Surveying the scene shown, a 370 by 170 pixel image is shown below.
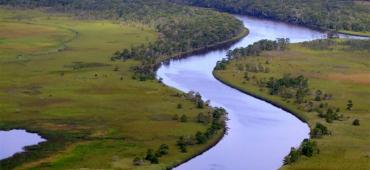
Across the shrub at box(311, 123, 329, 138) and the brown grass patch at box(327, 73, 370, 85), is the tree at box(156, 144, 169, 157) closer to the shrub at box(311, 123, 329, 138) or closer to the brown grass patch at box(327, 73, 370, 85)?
the shrub at box(311, 123, 329, 138)

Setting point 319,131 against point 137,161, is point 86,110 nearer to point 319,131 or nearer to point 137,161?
point 137,161

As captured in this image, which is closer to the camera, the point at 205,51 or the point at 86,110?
the point at 86,110

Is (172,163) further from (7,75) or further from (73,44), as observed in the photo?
(73,44)

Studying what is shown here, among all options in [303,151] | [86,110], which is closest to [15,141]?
[86,110]

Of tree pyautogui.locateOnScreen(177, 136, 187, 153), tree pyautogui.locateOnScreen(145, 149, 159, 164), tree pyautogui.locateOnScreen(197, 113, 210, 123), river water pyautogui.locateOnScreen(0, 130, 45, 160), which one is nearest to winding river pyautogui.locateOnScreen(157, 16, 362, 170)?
tree pyautogui.locateOnScreen(177, 136, 187, 153)

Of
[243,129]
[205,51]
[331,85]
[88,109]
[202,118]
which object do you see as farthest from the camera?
[205,51]
